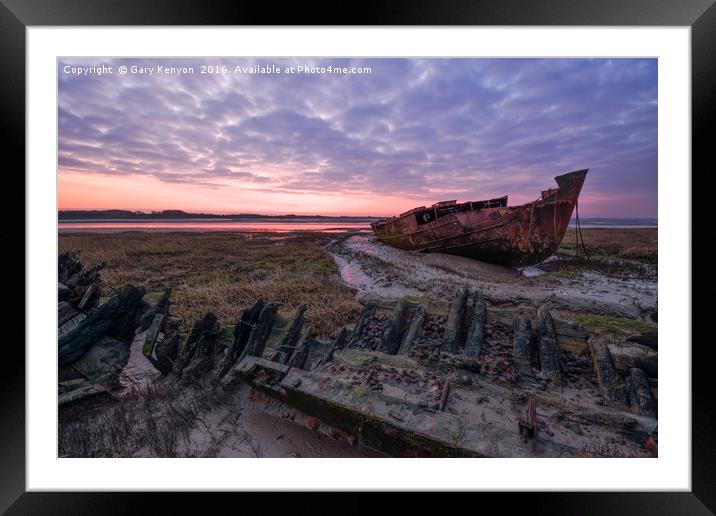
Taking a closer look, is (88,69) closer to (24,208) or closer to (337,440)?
(24,208)

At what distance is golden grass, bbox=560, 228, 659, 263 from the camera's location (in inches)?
101

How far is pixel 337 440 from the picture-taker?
7.63 feet

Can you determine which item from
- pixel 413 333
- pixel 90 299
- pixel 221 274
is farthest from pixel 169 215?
pixel 413 333

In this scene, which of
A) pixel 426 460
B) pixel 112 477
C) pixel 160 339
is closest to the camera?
pixel 426 460

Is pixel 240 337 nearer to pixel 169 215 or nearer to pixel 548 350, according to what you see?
pixel 169 215

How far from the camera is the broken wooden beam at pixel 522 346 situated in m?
2.53

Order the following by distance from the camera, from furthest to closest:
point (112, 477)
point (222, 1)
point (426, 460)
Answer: point (112, 477), point (426, 460), point (222, 1)

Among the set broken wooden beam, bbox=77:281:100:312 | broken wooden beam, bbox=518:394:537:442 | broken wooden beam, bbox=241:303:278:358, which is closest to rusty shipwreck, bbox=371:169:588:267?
broken wooden beam, bbox=241:303:278:358

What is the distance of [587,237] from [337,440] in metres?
3.88

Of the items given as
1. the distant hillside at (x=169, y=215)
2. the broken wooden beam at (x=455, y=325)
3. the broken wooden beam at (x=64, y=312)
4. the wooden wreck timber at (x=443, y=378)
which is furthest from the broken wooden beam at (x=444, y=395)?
the broken wooden beam at (x=64, y=312)

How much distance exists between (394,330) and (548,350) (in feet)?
5.46

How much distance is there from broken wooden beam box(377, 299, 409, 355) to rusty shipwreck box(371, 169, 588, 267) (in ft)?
3.63

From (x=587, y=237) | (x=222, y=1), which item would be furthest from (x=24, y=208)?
(x=587, y=237)

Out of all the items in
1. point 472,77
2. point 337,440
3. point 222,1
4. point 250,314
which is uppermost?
point 222,1
